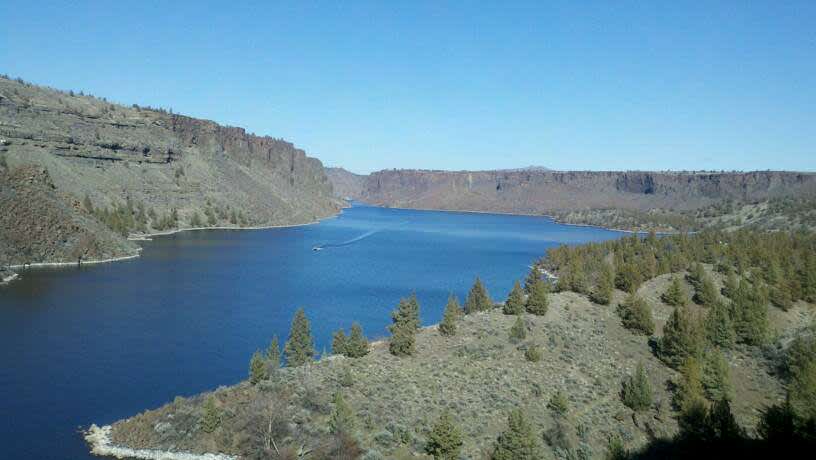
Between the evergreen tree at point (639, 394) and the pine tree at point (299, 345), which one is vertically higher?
the pine tree at point (299, 345)

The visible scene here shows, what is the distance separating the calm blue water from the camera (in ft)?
104

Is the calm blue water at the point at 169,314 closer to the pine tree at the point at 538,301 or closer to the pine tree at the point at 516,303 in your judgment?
the pine tree at the point at 516,303

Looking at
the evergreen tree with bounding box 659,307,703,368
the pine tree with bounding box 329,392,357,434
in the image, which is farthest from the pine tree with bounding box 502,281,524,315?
the pine tree with bounding box 329,392,357,434

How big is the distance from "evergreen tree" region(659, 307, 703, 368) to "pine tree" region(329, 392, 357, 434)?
21.7 m

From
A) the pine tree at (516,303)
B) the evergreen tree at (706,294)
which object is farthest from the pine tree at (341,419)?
the evergreen tree at (706,294)

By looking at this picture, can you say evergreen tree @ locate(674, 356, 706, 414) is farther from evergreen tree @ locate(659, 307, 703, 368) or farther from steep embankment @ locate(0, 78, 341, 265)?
steep embankment @ locate(0, 78, 341, 265)

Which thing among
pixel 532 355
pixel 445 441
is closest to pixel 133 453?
pixel 445 441

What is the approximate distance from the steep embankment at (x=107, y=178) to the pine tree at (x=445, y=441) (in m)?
61.6

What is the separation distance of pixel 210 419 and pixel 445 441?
34.7ft

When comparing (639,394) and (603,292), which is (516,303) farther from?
(639,394)

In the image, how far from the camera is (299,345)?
36188mm

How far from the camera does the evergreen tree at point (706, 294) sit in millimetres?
48031

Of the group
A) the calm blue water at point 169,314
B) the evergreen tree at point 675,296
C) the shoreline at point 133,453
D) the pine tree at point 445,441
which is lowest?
the shoreline at point 133,453

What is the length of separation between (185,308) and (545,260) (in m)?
56.0
